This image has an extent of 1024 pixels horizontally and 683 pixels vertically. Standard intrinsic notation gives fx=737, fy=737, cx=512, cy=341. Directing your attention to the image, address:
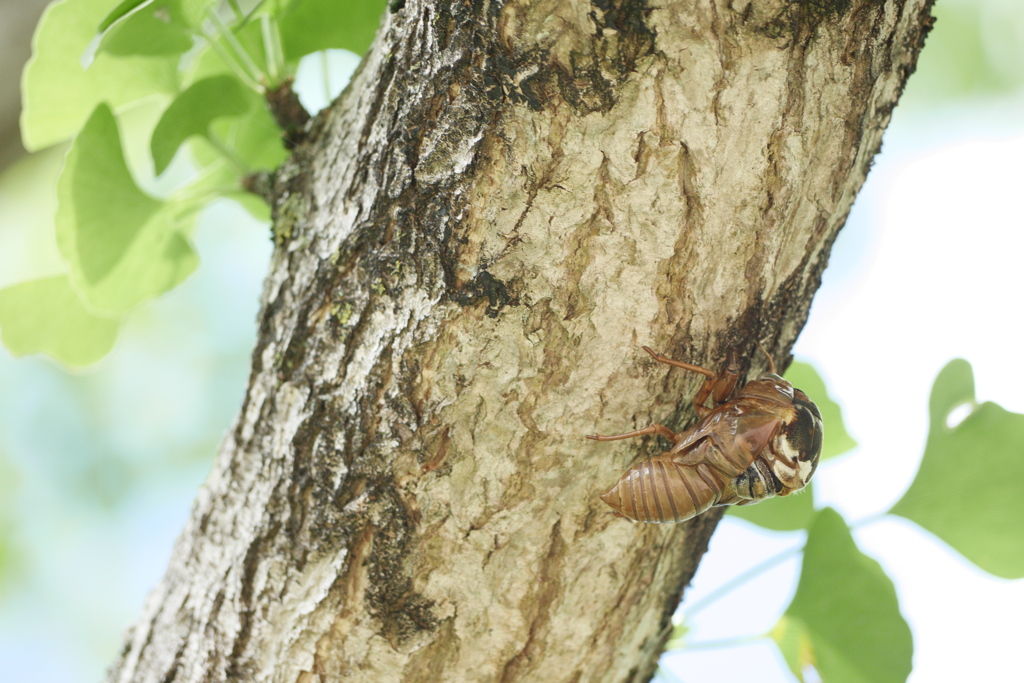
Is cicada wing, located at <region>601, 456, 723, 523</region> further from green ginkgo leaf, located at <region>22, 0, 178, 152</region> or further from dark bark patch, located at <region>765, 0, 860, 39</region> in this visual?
green ginkgo leaf, located at <region>22, 0, 178, 152</region>

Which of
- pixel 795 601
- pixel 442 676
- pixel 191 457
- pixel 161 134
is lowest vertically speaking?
pixel 191 457

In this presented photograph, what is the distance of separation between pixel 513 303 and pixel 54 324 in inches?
38.8

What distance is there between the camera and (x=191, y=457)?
3.61m

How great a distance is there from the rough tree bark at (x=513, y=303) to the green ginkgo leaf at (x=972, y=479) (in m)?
0.40

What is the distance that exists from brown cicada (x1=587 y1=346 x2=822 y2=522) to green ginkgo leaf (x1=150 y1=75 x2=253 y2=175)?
79 centimetres

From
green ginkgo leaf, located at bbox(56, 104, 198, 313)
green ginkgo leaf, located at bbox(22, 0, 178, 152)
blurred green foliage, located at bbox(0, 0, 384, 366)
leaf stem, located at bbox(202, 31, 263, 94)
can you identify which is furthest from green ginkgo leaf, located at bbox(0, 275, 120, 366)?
leaf stem, located at bbox(202, 31, 263, 94)

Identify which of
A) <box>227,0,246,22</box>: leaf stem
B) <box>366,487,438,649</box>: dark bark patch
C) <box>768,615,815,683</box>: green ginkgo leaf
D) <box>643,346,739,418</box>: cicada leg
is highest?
<box>227,0,246,22</box>: leaf stem

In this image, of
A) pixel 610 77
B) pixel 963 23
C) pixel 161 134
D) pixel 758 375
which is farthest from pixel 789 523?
pixel 963 23

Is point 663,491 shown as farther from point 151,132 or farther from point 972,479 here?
point 151,132

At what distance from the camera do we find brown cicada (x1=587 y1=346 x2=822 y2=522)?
87 cm

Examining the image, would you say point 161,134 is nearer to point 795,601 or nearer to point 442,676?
point 442,676

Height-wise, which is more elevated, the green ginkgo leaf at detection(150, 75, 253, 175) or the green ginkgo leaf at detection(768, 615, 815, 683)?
the green ginkgo leaf at detection(150, 75, 253, 175)

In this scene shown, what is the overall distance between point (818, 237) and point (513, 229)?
37 centimetres

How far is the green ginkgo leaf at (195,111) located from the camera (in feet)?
3.69
